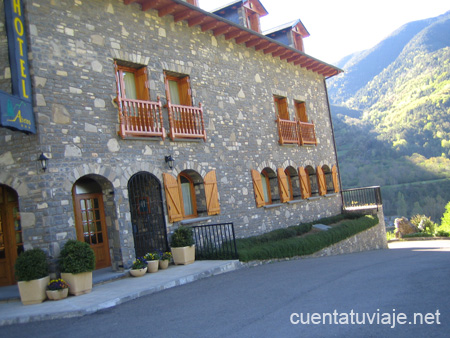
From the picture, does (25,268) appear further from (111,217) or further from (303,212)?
(303,212)

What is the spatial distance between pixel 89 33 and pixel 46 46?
1095 millimetres

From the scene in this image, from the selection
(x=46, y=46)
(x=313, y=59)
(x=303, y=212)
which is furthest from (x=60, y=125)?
(x=313, y=59)

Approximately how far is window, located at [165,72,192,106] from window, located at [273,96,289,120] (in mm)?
4987

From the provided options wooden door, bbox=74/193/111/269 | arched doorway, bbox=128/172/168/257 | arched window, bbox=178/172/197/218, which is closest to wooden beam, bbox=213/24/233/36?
arched window, bbox=178/172/197/218

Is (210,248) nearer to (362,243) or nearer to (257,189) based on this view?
(257,189)

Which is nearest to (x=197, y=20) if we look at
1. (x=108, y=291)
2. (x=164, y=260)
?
(x=164, y=260)

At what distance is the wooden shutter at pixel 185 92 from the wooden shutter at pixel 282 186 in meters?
4.41

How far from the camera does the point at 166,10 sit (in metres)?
9.95

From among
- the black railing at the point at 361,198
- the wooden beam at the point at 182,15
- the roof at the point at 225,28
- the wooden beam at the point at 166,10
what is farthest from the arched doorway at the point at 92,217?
the black railing at the point at 361,198

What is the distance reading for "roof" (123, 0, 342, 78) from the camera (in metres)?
9.79

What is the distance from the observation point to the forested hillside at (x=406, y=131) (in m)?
64.4

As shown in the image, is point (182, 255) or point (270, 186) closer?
point (182, 255)

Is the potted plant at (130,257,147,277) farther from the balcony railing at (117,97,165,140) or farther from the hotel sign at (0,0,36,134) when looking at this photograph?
the hotel sign at (0,0,36,134)

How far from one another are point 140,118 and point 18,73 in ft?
9.02
